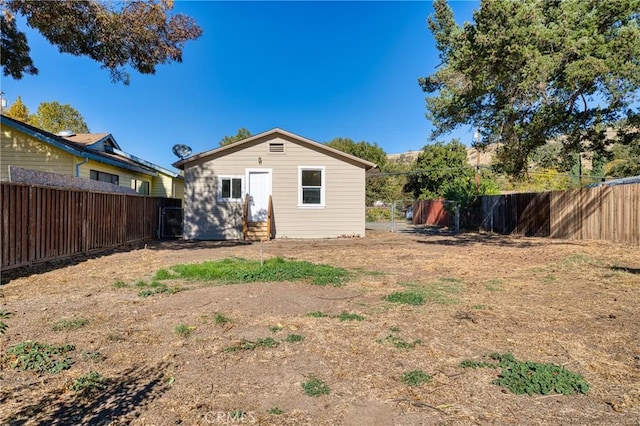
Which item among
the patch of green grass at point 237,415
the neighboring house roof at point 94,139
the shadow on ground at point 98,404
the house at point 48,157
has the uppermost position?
the neighboring house roof at point 94,139

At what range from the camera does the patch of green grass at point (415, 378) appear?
9.23ft

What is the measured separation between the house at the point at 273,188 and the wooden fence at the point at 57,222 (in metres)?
2.89

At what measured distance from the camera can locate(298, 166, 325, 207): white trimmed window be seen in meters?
15.1

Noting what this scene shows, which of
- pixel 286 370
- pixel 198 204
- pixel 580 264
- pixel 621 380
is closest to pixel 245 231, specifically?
pixel 198 204

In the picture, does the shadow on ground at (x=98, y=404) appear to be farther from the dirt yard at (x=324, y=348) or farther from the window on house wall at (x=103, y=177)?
the window on house wall at (x=103, y=177)

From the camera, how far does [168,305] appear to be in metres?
4.82

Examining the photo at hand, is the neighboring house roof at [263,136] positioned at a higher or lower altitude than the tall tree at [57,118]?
lower

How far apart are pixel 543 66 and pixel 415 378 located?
9.60 meters

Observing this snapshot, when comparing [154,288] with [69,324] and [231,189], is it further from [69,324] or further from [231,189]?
[231,189]

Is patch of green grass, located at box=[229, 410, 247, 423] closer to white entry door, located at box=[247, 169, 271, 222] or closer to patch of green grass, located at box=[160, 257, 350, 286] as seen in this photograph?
patch of green grass, located at box=[160, 257, 350, 286]

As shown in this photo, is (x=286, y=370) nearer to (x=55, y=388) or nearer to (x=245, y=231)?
(x=55, y=388)

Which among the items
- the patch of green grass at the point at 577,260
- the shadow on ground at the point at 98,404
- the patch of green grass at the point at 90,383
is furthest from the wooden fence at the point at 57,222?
the patch of green grass at the point at 577,260

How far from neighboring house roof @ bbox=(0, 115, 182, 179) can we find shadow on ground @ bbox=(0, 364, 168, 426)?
11771mm

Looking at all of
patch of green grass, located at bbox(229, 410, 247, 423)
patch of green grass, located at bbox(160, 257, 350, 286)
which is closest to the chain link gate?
patch of green grass, located at bbox(160, 257, 350, 286)
